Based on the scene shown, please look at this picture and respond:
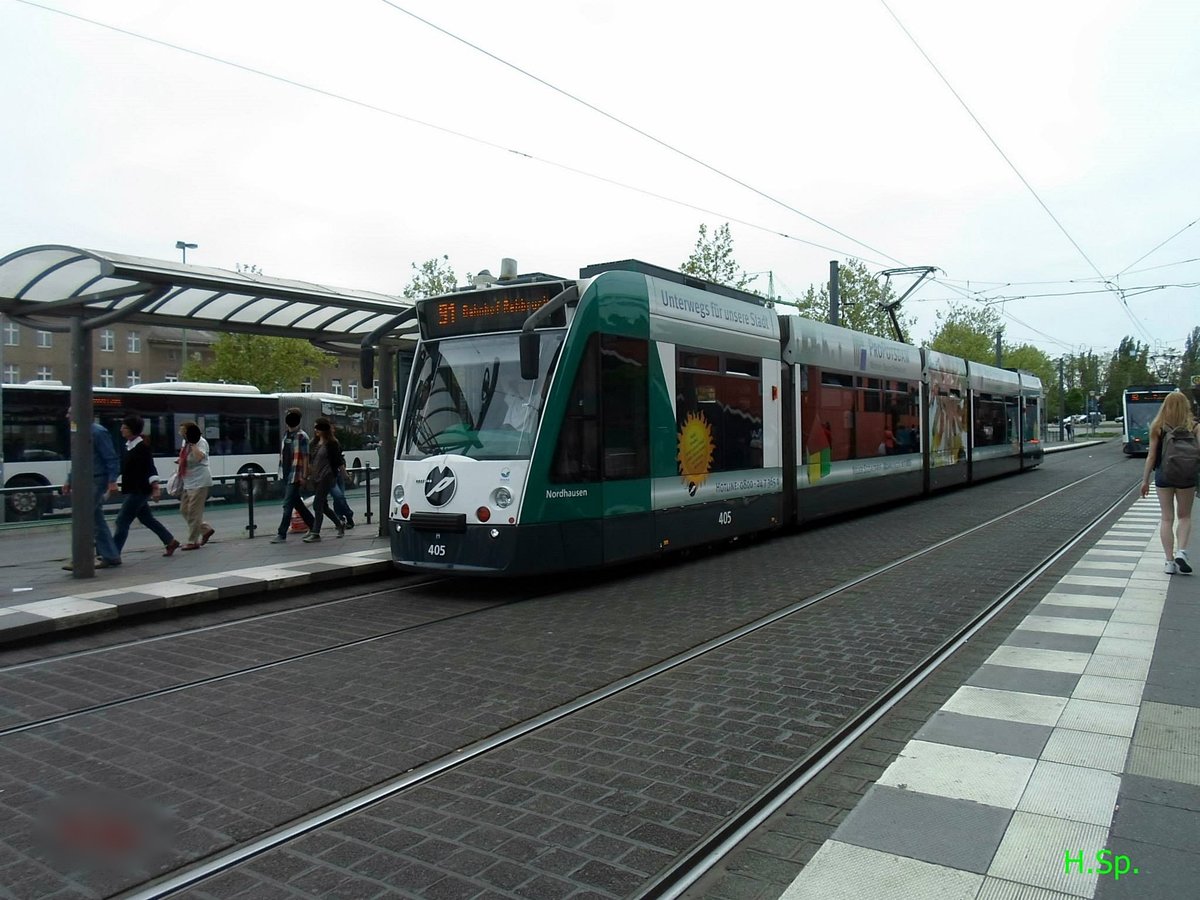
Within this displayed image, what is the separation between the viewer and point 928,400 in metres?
19.0

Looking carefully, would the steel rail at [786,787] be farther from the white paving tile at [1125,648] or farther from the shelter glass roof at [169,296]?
the shelter glass roof at [169,296]

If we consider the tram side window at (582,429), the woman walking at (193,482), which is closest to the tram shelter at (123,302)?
the woman walking at (193,482)

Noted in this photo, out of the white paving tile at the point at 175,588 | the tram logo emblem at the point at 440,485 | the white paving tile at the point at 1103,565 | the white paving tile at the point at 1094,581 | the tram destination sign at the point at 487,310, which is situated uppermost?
the tram destination sign at the point at 487,310

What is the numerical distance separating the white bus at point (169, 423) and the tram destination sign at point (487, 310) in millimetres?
8408

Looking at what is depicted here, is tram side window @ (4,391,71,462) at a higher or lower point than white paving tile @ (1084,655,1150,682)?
higher

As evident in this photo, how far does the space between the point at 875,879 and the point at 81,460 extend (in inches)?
368

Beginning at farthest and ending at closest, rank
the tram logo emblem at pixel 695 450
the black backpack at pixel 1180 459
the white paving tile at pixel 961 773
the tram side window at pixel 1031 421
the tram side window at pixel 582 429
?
1. the tram side window at pixel 1031 421
2. the tram logo emblem at pixel 695 450
3. the black backpack at pixel 1180 459
4. the tram side window at pixel 582 429
5. the white paving tile at pixel 961 773

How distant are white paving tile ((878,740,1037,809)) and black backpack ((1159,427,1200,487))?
5.96 metres

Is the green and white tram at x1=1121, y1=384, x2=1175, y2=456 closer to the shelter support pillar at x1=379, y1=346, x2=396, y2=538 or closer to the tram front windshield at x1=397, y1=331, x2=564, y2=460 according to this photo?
the shelter support pillar at x1=379, y1=346, x2=396, y2=538

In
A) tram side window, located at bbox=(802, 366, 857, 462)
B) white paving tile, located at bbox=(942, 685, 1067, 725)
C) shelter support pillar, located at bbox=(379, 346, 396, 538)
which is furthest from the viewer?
tram side window, located at bbox=(802, 366, 857, 462)

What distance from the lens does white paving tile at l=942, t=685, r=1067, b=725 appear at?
4.95 metres

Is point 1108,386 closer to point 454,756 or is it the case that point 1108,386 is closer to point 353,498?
point 353,498

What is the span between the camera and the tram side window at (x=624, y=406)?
910 centimetres

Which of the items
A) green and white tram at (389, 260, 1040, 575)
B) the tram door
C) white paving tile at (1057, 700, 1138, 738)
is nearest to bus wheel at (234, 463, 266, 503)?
green and white tram at (389, 260, 1040, 575)
